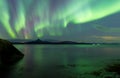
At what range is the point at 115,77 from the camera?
40125 mm

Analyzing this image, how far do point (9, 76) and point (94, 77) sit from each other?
15.3 m

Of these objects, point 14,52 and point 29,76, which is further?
point 14,52

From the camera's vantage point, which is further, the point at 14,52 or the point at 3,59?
the point at 14,52

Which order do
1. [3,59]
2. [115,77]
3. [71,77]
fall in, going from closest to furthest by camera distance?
[115,77], [71,77], [3,59]

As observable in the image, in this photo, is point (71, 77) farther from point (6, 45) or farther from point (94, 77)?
point (6, 45)

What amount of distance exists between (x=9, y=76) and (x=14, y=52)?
37071mm

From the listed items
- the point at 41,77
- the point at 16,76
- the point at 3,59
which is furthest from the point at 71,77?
the point at 3,59

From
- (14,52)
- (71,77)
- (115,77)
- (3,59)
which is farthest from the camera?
(14,52)

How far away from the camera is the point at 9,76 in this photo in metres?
43.3

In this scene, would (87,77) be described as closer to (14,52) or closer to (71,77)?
(71,77)

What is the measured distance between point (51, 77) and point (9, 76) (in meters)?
7.71

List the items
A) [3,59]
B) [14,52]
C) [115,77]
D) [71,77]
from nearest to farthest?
1. [115,77]
2. [71,77]
3. [3,59]
4. [14,52]

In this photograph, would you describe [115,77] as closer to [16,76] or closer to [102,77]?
[102,77]

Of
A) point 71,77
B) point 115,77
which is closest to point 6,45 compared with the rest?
point 71,77
